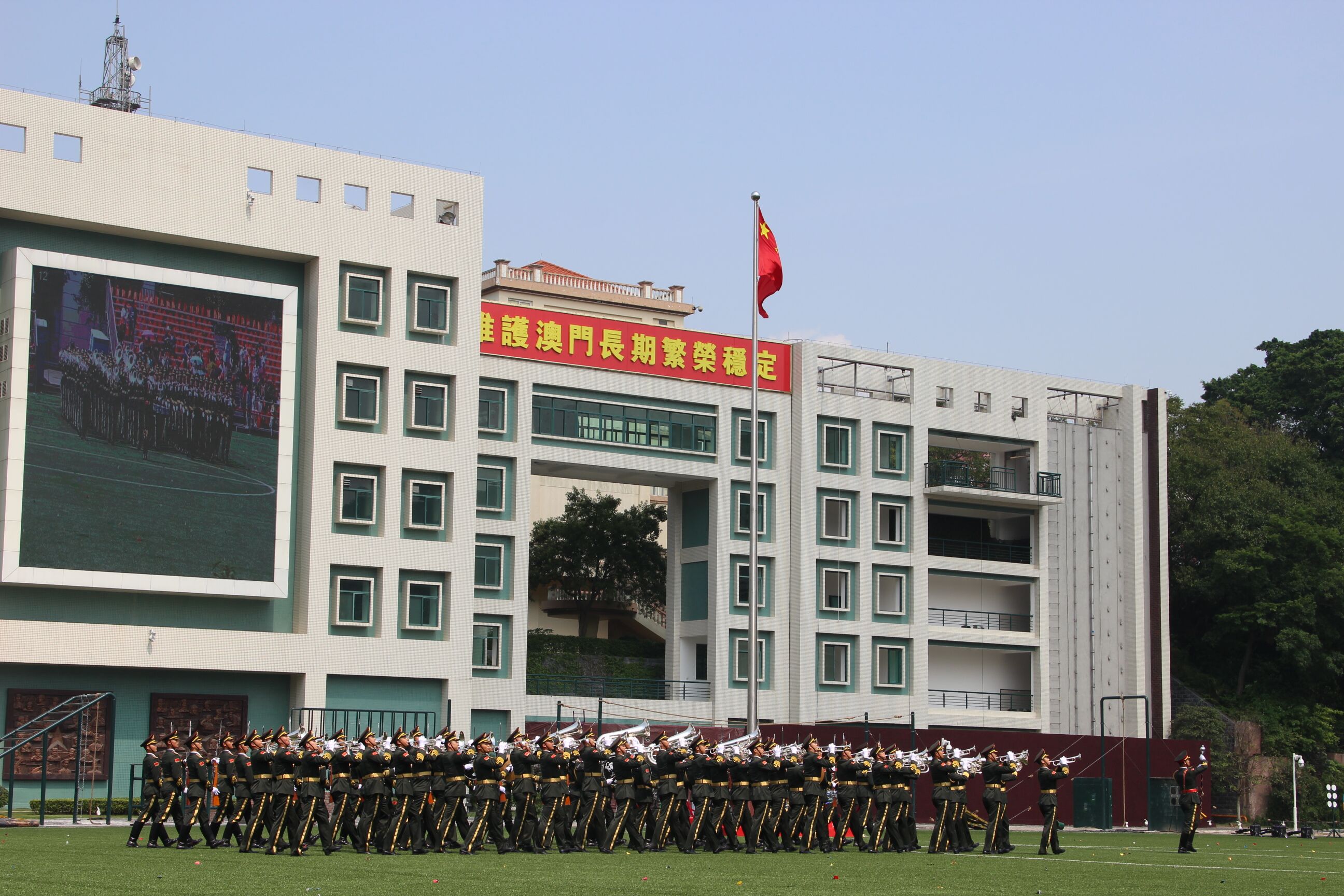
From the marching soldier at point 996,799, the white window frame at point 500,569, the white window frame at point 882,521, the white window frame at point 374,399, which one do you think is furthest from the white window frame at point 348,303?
the marching soldier at point 996,799

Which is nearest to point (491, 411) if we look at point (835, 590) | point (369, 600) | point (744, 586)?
point (369, 600)

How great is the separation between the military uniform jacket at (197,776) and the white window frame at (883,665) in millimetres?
26851

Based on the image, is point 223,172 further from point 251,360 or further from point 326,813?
point 326,813

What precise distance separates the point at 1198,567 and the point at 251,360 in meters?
34.1

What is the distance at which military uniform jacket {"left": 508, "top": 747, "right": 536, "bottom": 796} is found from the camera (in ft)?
73.3

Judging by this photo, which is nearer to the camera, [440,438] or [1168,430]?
[440,438]

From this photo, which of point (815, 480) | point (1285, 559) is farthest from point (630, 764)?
point (1285, 559)

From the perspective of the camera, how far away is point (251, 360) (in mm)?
36406

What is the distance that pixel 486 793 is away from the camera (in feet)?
72.3

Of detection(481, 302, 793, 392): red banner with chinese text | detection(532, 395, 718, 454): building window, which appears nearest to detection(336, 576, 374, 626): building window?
detection(532, 395, 718, 454): building window

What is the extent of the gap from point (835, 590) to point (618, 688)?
21.3ft

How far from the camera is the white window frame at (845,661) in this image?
4559 centimetres

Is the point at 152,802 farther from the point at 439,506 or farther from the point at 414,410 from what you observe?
the point at 414,410

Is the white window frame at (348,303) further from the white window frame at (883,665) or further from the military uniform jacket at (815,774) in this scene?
the military uniform jacket at (815,774)
